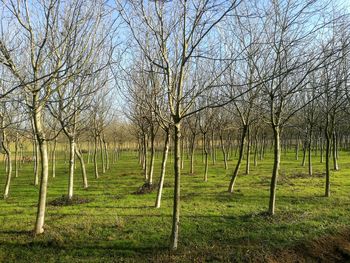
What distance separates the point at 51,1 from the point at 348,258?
770 cm

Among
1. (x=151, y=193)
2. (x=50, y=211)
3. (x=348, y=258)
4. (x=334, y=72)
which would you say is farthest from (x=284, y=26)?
(x=50, y=211)

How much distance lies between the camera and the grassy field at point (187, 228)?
19.3 ft

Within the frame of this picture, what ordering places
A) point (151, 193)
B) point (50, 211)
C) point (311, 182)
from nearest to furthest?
point (50, 211) < point (151, 193) < point (311, 182)

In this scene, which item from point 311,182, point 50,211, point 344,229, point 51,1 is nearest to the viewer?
point 51,1

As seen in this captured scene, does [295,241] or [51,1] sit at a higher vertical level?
[51,1]

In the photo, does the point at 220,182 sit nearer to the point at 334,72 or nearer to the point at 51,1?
the point at 334,72

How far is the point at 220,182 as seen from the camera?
578 inches

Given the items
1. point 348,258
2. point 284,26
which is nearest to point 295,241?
point 348,258

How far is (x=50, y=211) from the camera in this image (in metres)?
9.18

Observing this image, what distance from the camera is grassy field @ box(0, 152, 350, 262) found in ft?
19.3

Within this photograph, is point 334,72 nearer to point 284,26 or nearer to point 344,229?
point 284,26

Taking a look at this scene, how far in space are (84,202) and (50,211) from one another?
1445mm

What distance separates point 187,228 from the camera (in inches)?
288

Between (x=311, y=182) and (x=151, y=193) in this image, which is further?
(x=311, y=182)
